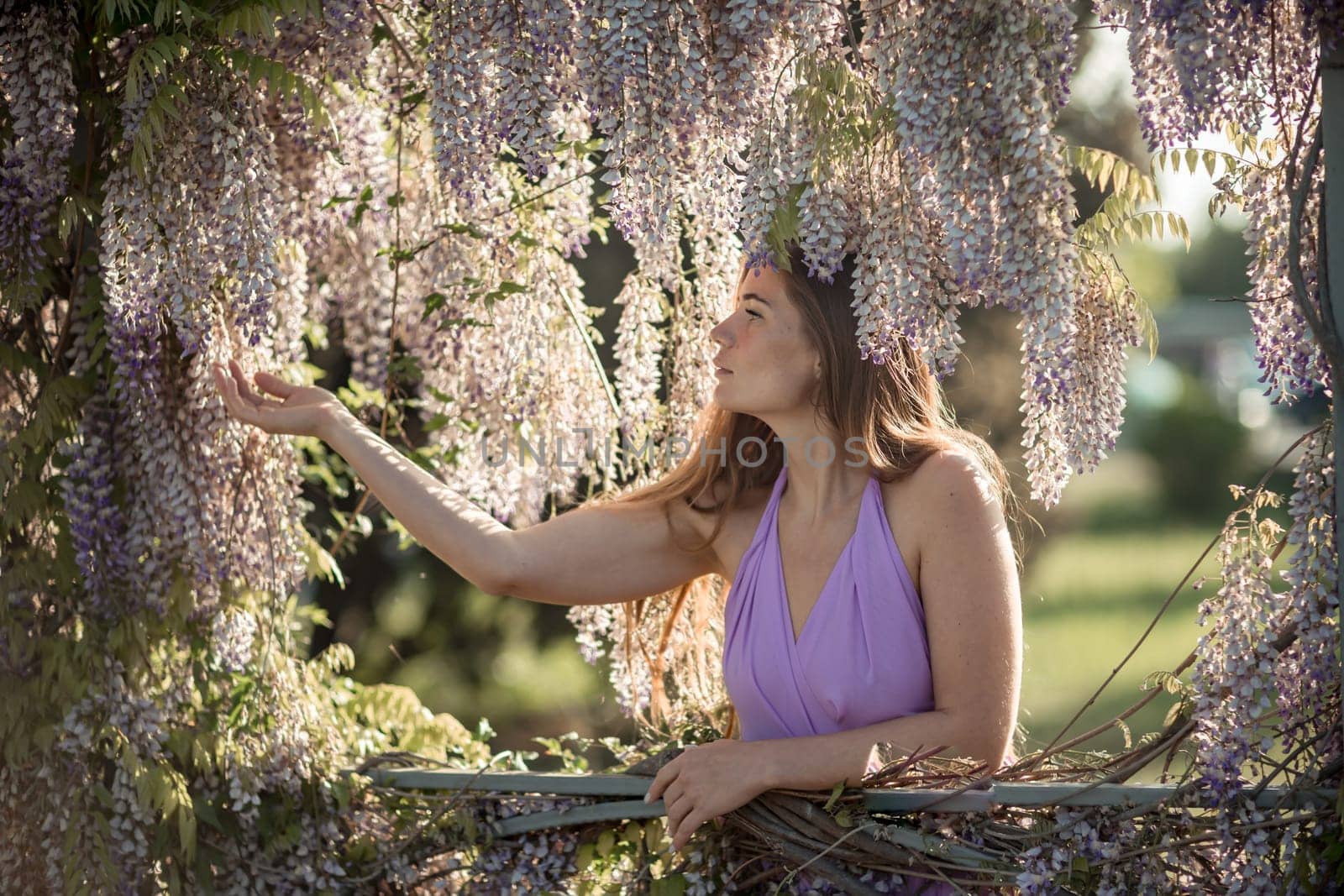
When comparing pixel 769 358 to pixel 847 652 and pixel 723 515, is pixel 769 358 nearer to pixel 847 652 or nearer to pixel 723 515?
pixel 723 515

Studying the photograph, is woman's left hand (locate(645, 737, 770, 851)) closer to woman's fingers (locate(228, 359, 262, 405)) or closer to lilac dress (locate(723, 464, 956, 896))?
lilac dress (locate(723, 464, 956, 896))

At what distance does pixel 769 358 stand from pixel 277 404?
1.11m

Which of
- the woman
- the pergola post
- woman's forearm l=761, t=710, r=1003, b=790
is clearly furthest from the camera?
the woman

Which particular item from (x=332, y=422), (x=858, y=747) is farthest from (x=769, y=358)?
(x=332, y=422)

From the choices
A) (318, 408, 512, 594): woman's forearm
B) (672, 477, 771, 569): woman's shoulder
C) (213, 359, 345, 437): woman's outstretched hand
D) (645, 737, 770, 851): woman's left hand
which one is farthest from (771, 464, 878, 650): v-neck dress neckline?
(213, 359, 345, 437): woman's outstretched hand

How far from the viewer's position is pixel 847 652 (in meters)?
2.35

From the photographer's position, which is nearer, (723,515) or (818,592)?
(818,592)

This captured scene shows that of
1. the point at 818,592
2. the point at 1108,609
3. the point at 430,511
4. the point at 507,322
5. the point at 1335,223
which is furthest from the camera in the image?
the point at 1108,609

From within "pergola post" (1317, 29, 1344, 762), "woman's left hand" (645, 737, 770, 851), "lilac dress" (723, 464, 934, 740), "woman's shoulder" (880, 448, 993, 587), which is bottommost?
"woman's left hand" (645, 737, 770, 851)

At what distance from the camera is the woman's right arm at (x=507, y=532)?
2607 mm

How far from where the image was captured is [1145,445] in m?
18.9

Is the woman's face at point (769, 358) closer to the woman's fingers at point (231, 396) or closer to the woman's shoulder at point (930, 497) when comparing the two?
the woman's shoulder at point (930, 497)

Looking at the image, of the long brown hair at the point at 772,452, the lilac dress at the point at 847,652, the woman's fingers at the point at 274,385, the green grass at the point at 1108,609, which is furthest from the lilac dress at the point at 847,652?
the green grass at the point at 1108,609

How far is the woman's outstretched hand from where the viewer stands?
266 centimetres
